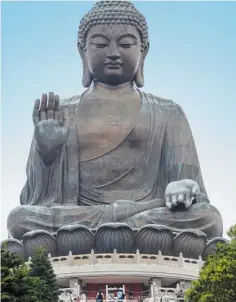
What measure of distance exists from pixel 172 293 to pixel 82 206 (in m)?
5.53

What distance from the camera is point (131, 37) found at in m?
25.7

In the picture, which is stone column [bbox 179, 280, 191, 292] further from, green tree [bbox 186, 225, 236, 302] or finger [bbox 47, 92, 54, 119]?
green tree [bbox 186, 225, 236, 302]

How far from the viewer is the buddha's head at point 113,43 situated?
1003 inches

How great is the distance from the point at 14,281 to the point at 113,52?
40.9 feet

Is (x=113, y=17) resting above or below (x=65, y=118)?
above

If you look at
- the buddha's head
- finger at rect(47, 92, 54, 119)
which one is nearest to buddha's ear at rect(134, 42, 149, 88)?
the buddha's head

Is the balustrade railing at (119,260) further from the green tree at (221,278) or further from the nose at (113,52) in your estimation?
the green tree at (221,278)

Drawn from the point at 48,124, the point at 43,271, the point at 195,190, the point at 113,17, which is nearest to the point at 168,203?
the point at 195,190

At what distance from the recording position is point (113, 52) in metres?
25.3

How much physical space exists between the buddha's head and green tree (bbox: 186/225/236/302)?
11030 millimetres

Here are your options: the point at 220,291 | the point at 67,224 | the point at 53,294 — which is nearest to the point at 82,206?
the point at 67,224

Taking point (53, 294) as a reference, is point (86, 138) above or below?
above

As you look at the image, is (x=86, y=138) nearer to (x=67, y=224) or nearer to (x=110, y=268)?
(x=67, y=224)

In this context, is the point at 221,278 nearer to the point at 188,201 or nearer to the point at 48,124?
the point at 188,201
